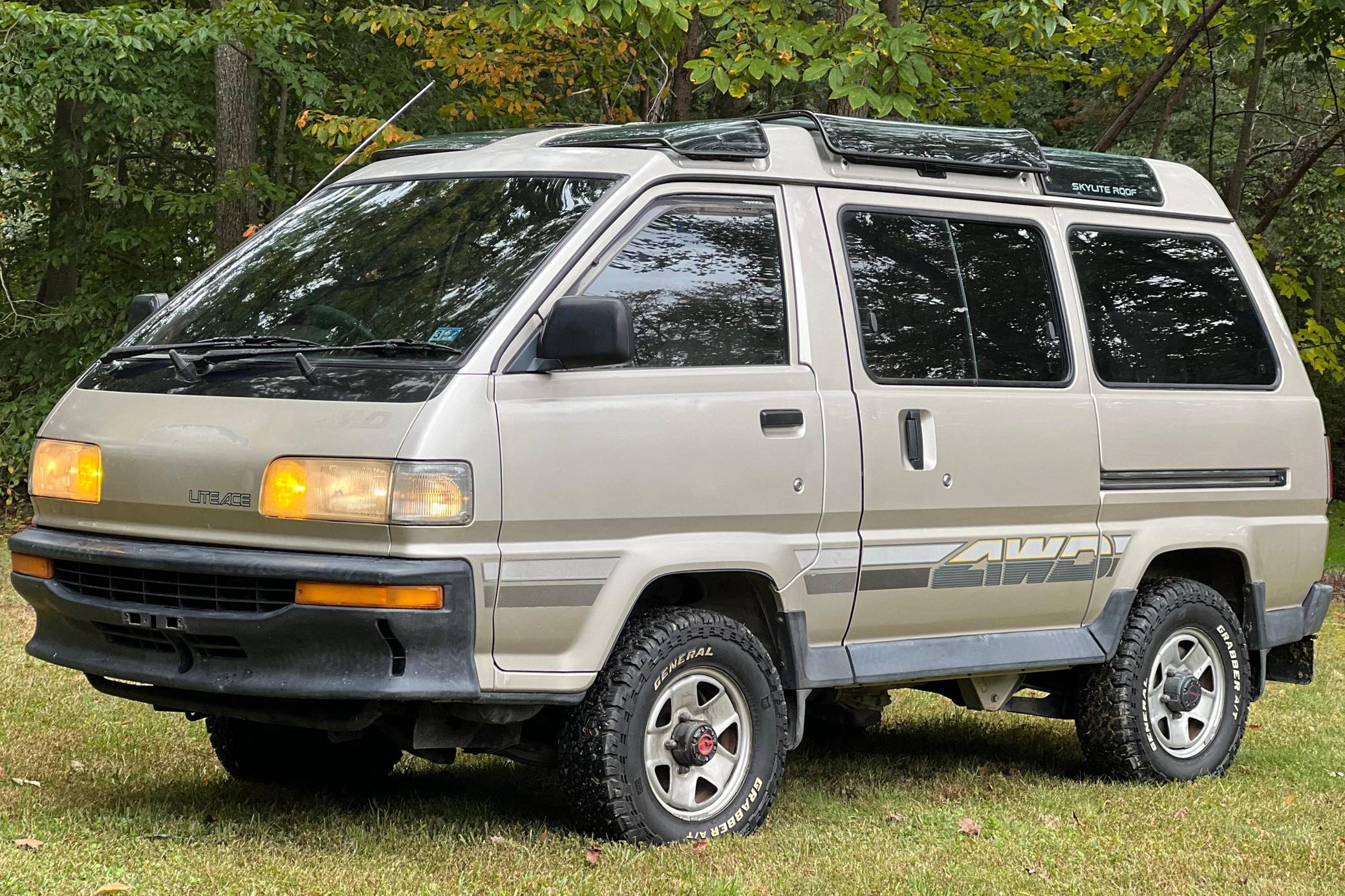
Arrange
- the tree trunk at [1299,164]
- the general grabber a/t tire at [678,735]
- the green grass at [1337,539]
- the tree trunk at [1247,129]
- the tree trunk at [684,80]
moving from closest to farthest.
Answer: the general grabber a/t tire at [678,735]
the tree trunk at [684,80]
the tree trunk at [1299,164]
the tree trunk at [1247,129]
the green grass at [1337,539]

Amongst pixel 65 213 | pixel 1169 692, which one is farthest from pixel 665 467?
pixel 65 213

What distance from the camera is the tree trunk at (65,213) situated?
Result: 1739 cm

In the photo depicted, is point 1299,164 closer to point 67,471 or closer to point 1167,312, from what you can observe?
point 1167,312

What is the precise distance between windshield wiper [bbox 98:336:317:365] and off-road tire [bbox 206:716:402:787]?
1353mm

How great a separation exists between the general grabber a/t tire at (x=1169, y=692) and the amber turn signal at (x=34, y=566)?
Result: 13.2 ft

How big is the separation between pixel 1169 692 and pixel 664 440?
300 centimetres

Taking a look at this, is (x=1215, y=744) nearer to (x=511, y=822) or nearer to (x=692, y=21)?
(x=511, y=822)

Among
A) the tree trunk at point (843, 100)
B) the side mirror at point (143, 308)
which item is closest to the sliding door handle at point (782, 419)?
the side mirror at point (143, 308)

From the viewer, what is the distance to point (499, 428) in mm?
4703

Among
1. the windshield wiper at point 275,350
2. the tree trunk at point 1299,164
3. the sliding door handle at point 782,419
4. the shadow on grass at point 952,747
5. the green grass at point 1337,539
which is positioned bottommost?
the green grass at point 1337,539

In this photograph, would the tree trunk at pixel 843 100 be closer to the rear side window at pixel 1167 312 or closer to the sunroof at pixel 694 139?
the rear side window at pixel 1167 312

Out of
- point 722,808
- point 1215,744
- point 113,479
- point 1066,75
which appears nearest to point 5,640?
point 113,479

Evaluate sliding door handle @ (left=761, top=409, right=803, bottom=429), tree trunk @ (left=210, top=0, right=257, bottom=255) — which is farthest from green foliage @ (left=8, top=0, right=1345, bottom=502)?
sliding door handle @ (left=761, top=409, right=803, bottom=429)

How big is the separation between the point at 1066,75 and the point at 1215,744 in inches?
397
